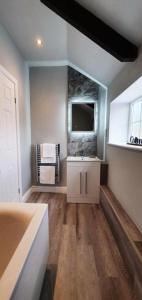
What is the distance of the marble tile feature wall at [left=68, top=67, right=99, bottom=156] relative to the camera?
2.88 m

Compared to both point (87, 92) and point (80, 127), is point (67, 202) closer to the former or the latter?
point (80, 127)

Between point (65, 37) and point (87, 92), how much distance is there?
102 centimetres

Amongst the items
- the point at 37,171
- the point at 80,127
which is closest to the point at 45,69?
the point at 80,127

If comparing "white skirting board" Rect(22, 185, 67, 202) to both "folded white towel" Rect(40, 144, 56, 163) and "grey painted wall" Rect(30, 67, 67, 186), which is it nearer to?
"grey painted wall" Rect(30, 67, 67, 186)

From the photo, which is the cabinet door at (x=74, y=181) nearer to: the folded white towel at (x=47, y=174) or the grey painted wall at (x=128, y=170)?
the folded white towel at (x=47, y=174)

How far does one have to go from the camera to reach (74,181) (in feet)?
8.66

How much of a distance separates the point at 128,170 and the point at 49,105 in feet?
6.61

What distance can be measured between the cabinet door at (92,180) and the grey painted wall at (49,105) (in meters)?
0.68

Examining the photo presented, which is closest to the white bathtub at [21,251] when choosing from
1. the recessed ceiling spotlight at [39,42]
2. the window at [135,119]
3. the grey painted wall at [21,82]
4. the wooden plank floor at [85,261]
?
the wooden plank floor at [85,261]

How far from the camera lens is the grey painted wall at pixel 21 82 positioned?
196 cm

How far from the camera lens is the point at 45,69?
2871 millimetres

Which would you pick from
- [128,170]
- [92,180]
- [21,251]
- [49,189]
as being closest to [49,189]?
[49,189]

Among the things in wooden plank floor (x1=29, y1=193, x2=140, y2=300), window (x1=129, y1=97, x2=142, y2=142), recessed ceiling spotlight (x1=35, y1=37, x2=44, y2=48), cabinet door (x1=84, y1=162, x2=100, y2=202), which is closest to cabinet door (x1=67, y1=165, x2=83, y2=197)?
cabinet door (x1=84, y1=162, x2=100, y2=202)

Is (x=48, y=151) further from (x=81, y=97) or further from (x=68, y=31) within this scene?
(x=68, y=31)
